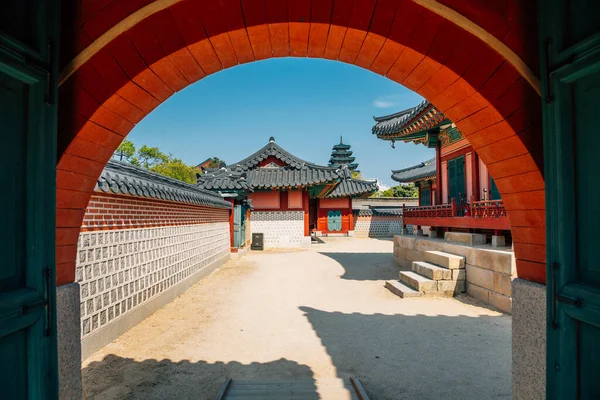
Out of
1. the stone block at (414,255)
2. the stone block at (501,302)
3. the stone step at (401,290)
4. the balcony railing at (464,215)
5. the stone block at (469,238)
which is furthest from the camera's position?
the stone block at (414,255)

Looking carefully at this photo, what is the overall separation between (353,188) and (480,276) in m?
20.0

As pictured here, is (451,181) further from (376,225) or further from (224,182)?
(376,225)

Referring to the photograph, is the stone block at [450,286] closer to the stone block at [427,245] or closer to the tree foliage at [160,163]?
the stone block at [427,245]

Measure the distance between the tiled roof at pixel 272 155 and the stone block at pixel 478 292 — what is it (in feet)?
45.1

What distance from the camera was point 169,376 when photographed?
3.67 metres

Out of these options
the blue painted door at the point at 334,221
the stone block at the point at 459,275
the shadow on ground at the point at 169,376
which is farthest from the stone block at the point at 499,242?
the blue painted door at the point at 334,221

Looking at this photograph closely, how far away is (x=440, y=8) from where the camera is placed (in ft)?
5.82

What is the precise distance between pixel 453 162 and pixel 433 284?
5398mm

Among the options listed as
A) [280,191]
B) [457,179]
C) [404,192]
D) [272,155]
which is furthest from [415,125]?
[404,192]
